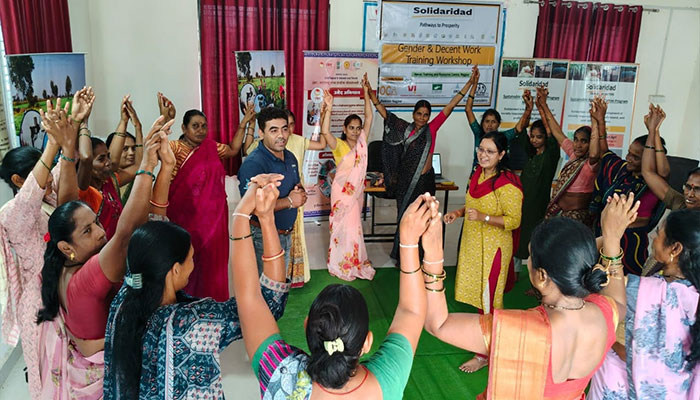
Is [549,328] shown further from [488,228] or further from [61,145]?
[61,145]

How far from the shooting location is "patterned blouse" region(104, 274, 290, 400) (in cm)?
141

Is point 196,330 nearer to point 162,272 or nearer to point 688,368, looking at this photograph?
point 162,272

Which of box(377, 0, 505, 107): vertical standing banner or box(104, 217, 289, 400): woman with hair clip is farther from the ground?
box(377, 0, 505, 107): vertical standing banner

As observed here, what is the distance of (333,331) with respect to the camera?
116 centimetres

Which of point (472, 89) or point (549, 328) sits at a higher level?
point (472, 89)

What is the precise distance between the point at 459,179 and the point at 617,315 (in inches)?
190

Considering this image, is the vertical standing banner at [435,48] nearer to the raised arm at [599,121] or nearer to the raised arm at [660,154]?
the raised arm at [599,121]

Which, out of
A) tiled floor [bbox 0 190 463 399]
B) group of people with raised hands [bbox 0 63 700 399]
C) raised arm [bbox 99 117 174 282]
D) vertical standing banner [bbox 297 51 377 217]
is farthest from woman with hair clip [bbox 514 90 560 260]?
raised arm [bbox 99 117 174 282]

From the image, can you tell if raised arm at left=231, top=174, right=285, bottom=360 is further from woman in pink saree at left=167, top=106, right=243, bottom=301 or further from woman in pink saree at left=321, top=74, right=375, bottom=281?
woman in pink saree at left=321, top=74, right=375, bottom=281

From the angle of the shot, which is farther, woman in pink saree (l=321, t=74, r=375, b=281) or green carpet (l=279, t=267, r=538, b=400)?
woman in pink saree (l=321, t=74, r=375, b=281)

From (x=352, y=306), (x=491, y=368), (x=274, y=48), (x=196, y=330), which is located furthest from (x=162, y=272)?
(x=274, y=48)

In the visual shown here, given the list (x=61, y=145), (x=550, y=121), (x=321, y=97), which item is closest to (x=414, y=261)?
(x=61, y=145)

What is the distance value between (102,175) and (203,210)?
21.5 inches

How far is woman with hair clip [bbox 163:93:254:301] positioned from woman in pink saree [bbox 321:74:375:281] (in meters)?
1.17
